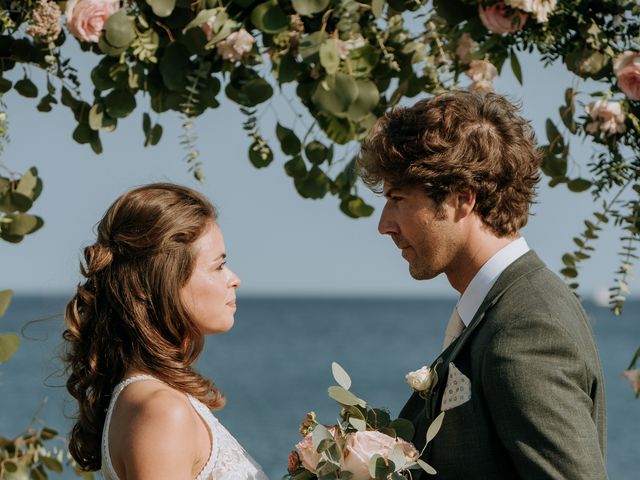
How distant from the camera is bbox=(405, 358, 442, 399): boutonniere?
2.50m

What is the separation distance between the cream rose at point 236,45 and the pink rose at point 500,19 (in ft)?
2.09

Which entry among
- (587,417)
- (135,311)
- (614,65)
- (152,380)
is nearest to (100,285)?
(135,311)

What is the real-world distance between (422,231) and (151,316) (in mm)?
755

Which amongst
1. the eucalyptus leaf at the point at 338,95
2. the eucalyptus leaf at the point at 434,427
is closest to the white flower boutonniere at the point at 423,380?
the eucalyptus leaf at the point at 434,427

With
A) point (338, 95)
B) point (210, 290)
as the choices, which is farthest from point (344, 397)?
point (338, 95)

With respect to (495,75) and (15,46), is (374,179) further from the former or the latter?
(15,46)

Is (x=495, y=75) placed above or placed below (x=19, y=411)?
above

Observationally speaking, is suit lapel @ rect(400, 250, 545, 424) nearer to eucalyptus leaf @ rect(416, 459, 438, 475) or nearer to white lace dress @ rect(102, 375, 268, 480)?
eucalyptus leaf @ rect(416, 459, 438, 475)

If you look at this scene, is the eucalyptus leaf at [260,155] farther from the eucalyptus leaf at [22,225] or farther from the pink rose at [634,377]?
the pink rose at [634,377]

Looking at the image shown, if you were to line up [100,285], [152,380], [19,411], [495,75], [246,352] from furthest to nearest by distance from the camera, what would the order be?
[246,352], [19,411], [495,75], [100,285], [152,380]

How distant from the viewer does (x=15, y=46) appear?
3.19m

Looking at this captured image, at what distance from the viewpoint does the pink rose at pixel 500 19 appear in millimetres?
2859

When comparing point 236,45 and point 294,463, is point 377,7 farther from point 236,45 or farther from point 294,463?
point 294,463

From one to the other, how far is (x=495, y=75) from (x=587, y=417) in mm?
1207
